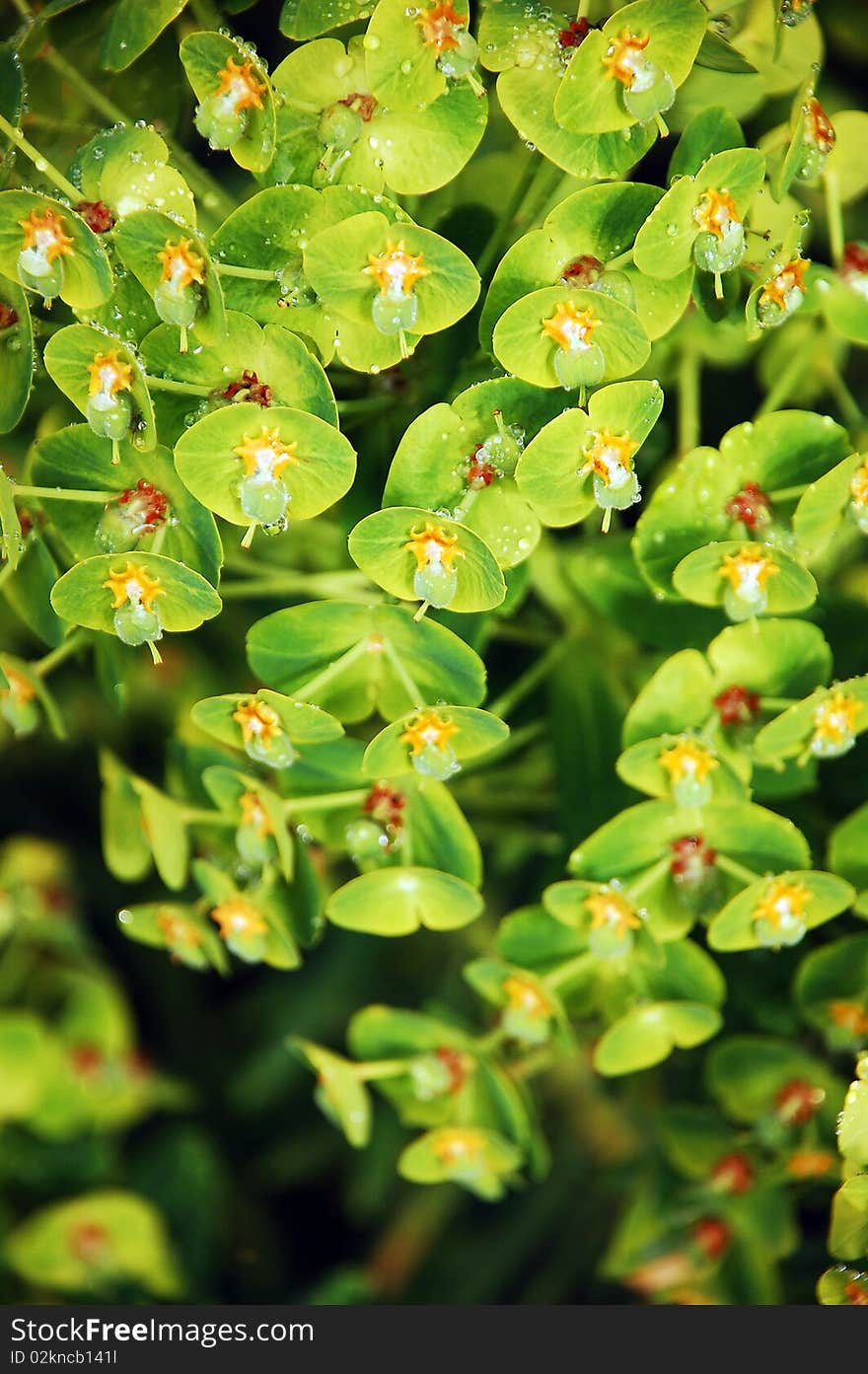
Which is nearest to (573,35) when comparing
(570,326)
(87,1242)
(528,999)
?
(570,326)

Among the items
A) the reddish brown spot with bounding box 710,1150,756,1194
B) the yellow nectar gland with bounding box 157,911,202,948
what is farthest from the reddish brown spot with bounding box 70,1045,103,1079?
the reddish brown spot with bounding box 710,1150,756,1194

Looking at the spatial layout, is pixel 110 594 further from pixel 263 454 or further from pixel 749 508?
pixel 749 508

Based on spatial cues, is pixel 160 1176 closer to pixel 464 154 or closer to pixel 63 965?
pixel 63 965

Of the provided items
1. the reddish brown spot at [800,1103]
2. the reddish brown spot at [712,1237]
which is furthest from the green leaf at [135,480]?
the reddish brown spot at [712,1237]

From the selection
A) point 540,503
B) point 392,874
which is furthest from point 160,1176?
point 540,503

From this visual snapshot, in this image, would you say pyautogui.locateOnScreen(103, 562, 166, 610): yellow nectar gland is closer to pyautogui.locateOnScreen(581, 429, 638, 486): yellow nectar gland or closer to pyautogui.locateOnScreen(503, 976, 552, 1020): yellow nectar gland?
pyautogui.locateOnScreen(581, 429, 638, 486): yellow nectar gland
